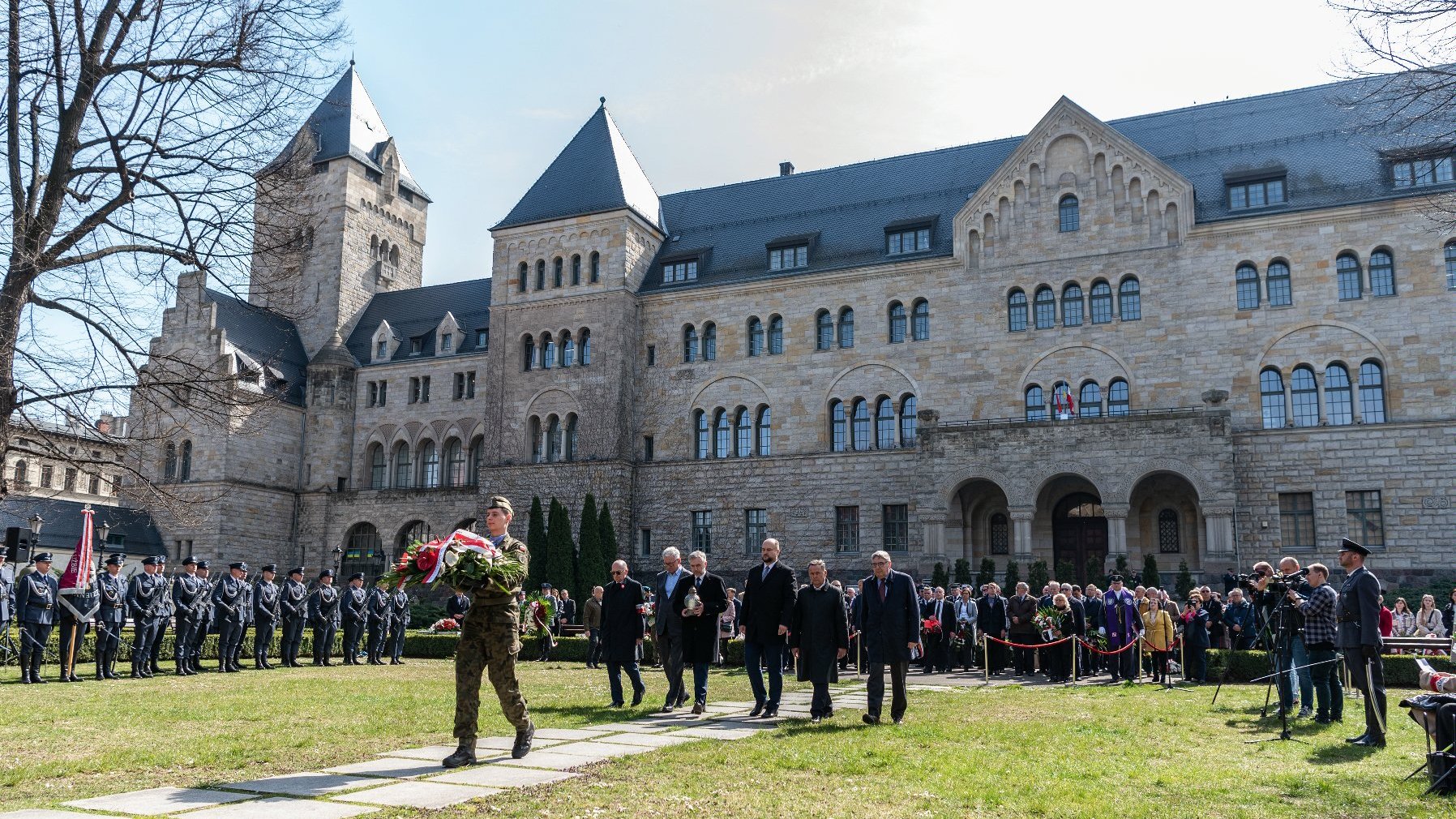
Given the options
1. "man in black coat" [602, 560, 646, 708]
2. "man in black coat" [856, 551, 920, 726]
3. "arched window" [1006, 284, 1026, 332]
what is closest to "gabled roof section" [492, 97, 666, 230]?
"arched window" [1006, 284, 1026, 332]

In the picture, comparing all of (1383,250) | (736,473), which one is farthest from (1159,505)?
(736,473)

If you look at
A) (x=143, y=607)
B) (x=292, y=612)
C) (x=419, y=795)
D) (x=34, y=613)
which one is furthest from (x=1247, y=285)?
(x=419, y=795)

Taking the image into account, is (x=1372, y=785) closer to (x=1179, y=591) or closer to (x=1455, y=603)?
(x=1455, y=603)

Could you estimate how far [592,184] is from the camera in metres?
45.8

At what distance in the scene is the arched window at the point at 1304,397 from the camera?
34.0 m

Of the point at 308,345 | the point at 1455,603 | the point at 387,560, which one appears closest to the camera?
the point at 1455,603

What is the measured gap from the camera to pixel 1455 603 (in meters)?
23.0

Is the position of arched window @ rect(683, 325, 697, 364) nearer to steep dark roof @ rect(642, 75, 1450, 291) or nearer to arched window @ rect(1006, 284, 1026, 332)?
steep dark roof @ rect(642, 75, 1450, 291)

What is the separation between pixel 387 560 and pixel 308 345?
1330 cm

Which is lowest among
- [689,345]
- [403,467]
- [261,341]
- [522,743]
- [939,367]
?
[522,743]

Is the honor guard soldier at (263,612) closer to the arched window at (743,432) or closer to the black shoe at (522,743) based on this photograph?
the black shoe at (522,743)

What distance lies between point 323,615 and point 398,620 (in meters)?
2.12

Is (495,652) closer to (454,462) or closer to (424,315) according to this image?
(454,462)

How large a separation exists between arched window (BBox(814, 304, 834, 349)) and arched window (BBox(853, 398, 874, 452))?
2525 mm
